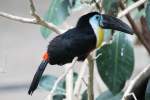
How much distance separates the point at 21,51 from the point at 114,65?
6.08ft

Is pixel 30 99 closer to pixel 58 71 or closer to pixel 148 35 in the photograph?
pixel 58 71

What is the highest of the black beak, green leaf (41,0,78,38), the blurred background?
the blurred background

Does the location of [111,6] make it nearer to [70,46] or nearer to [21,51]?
[70,46]

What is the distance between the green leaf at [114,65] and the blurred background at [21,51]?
1.51m

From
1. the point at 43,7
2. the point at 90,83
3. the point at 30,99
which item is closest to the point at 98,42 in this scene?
the point at 90,83

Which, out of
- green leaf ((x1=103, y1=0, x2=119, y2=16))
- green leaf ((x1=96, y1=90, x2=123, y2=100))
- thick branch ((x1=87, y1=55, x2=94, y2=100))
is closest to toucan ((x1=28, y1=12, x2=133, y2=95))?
thick branch ((x1=87, y1=55, x2=94, y2=100))

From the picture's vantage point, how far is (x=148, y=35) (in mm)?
1296

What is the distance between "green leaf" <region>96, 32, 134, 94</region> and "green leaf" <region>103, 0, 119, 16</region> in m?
0.11

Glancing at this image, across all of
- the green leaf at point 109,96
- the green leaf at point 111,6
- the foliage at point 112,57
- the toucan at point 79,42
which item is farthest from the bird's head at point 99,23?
the green leaf at point 109,96

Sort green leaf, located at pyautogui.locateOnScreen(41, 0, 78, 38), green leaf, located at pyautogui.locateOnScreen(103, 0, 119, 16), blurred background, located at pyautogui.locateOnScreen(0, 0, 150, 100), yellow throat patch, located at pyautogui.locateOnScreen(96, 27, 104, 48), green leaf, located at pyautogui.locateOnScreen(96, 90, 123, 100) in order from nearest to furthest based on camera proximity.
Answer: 1. yellow throat patch, located at pyautogui.locateOnScreen(96, 27, 104, 48)
2. green leaf, located at pyautogui.locateOnScreen(103, 0, 119, 16)
3. green leaf, located at pyautogui.locateOnScreen(41, 0, 78, 38)
4. green leaf, located at pyautogui.locateOnScreen(96, 90, 123, 100)
5. blurred background, located at pyautogui.locateOnScreen(0, 0, 150, 100)

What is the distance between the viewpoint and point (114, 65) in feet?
4.03

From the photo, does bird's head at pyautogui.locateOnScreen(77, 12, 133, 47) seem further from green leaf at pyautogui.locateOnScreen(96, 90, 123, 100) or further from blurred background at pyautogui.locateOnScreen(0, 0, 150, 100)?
blurred background at pyautogui.locateOnScreen(0, 0, 150, 100)

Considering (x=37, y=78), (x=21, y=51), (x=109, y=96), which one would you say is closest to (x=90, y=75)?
(x=37, y=78)

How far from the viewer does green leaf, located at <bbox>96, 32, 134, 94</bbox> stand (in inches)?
48.0
